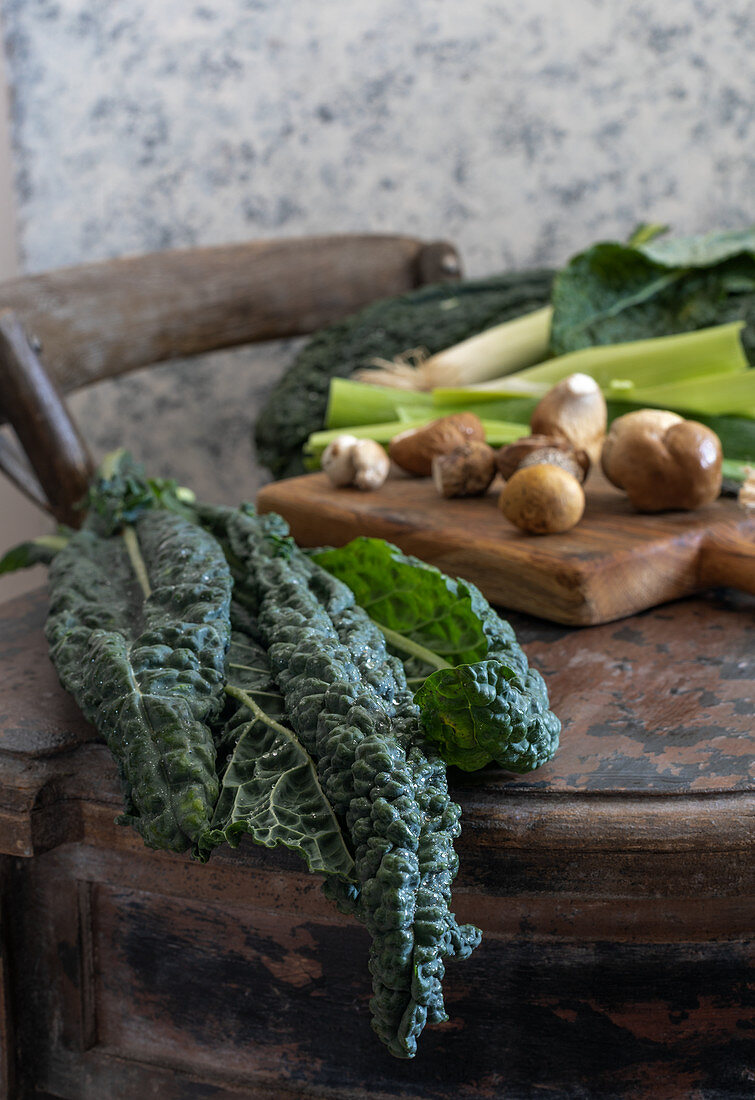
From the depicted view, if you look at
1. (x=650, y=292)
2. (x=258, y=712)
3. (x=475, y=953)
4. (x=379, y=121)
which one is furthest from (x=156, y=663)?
(x=379, y=121)

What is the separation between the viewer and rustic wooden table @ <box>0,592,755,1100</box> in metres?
0.61

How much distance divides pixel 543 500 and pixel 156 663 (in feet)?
1.71

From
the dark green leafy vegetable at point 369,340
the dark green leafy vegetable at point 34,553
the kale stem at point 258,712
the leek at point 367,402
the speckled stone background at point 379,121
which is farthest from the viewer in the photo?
the speckled stone background at point 379,121

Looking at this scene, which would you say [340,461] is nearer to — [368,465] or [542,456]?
[368,465]

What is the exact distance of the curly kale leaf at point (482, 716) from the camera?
1.85 ft

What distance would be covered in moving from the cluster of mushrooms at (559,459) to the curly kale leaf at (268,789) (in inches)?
18.0

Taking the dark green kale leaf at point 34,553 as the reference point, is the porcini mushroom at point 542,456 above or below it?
above

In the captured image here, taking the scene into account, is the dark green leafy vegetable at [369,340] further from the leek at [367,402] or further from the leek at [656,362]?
the leek at [656,362]

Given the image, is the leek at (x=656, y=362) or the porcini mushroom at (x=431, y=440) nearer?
the porcini mushroom at (x=431, y=440)

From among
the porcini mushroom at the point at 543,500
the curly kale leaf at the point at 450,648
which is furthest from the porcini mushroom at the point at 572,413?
the curly kale leaf at the point at 450,648

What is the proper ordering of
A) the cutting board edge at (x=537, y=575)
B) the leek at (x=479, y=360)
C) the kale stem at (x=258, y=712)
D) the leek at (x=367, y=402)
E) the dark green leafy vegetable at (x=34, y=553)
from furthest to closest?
1. the leek at (x=479, y=360)
2. the leek at (x=367, y=402)
3. the dark green leafy vegetable at (x=34, y=553)
4. the cutting board edge at (x=537, y=575)
5. the kale stem at (x=258, y=712)

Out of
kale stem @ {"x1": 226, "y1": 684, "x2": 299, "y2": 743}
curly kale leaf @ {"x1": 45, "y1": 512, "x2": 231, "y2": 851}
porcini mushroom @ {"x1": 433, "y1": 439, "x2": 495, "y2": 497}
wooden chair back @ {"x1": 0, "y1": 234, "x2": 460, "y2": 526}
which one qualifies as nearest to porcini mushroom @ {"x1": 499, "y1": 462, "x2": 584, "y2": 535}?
porcini mushroom @ {"x1": 433, "y1": 439, "x2": 495, "y2": 497}

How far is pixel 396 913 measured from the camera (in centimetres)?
47

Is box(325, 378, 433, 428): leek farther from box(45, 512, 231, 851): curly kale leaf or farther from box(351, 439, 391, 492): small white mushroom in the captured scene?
box(45, 512, 231, 851): curly kale leaf
